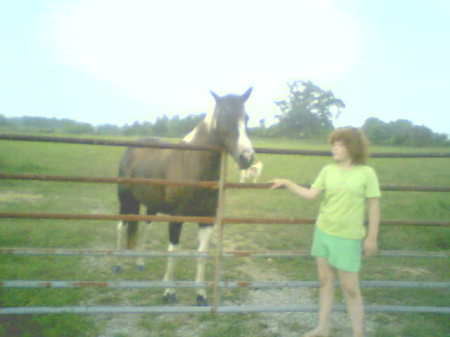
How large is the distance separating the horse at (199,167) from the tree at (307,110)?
144 ft

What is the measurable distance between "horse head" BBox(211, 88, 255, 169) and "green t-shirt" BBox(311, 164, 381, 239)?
0.70m

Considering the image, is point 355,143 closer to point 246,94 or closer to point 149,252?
point 246,94

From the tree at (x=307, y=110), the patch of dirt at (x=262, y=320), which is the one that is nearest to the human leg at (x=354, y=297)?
the patch of dirt at (x=262, y=320)

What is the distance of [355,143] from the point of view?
2.19 m

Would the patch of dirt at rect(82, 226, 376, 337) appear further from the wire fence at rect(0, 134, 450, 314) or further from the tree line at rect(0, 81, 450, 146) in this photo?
the tree line at rect(0, 81, 450, 146)

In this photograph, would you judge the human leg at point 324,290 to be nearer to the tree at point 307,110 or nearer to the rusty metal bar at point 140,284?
the rusty metal bar at point 140,284

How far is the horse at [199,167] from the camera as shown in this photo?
2.83 meters

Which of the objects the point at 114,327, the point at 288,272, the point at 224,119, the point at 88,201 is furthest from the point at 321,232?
the point at 88,201

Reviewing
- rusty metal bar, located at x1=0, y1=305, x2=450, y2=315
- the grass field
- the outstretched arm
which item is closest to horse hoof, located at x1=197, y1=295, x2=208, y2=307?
the grass field

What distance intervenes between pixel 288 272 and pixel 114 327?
→ 8.01ft

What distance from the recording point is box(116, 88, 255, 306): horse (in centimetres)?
283

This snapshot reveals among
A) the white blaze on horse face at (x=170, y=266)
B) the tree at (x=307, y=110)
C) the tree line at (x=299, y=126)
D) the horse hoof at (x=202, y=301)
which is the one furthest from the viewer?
the tree at (x=307, y=110)

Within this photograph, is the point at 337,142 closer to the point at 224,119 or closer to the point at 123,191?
the point at 224,119

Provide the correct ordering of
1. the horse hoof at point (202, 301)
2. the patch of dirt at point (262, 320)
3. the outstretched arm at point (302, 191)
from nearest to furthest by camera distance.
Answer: the outstretched arm at point (302, 191)
the patch of dirt at point (262, 320)
the horse hoof at point (202, 301)
